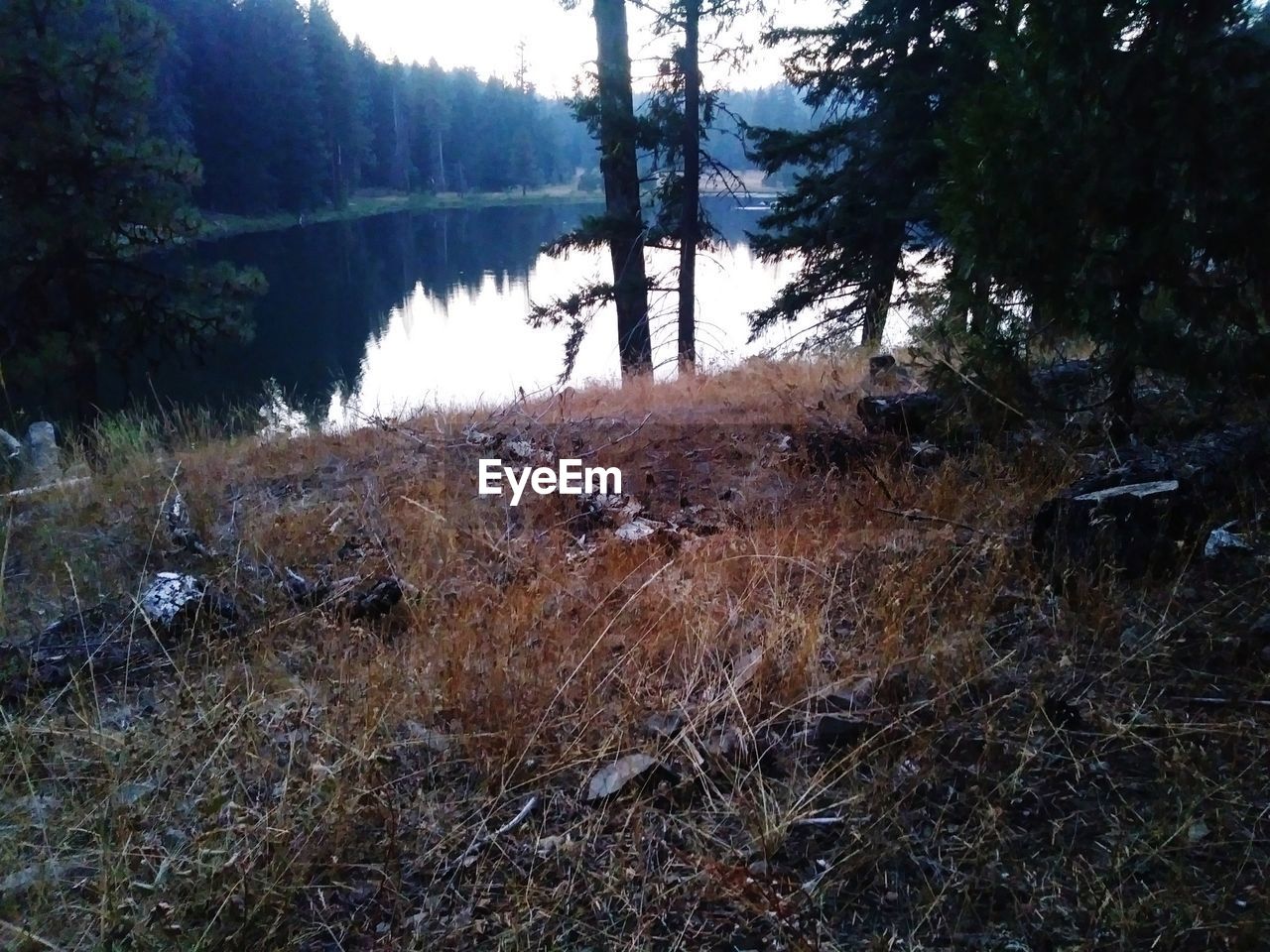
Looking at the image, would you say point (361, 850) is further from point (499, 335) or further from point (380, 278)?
point (380, 278)

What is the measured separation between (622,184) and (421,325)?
12299 millimetres

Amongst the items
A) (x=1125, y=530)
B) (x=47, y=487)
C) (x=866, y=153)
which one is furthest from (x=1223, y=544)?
(x=866, y=153)

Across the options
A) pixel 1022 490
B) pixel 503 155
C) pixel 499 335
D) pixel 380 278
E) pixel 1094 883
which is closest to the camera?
pixel 1094 883

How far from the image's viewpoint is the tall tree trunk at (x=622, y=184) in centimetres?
1009

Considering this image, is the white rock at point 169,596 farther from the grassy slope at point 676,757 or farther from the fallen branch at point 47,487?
the fallen branch at point 47,487

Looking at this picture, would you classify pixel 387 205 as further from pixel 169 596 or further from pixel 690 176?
pixel 169 596

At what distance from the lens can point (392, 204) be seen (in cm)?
5781

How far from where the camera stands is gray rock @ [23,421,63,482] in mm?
6457

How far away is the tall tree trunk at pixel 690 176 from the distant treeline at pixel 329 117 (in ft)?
17.2

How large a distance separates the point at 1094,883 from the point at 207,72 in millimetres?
43505

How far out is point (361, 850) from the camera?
2.09 metres

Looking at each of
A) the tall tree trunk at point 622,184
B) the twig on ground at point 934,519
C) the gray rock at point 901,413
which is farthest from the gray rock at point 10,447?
the twig on ground at point 934,519

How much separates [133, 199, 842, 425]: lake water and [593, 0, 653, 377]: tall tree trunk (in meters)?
0.43

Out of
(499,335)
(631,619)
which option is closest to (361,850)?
(631,619)
